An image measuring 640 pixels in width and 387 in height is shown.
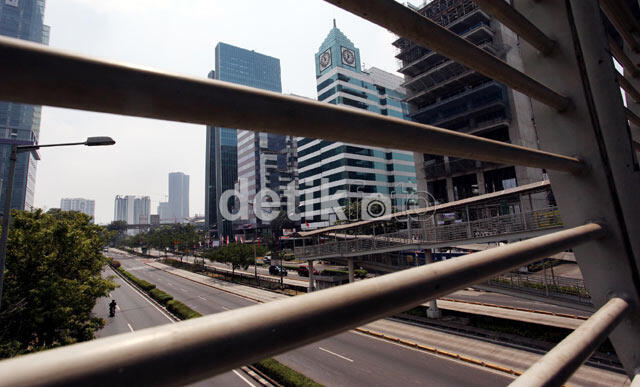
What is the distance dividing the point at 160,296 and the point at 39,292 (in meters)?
16.6

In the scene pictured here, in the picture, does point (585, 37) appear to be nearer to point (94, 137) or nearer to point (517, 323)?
point (94, 137)

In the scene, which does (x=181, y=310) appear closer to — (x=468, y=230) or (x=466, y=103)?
(x=468, y=230)

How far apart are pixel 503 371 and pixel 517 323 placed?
5063mm

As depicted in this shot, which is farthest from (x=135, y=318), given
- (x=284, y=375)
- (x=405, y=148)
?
(x=405, y=148)

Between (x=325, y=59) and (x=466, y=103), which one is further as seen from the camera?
(x=325, y=59)

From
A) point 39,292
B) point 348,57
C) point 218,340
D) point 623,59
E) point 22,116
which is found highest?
point 22,116

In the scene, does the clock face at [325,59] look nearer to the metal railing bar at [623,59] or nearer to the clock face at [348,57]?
the clock face at [348,57]

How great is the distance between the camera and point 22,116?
3691 inches

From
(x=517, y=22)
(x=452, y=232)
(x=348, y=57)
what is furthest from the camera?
(x=348, y=57)

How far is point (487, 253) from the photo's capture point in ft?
3.07

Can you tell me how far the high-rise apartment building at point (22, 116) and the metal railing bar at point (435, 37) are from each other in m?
93.7

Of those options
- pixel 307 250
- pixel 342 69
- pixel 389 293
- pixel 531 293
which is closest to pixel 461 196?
pixel 307 250

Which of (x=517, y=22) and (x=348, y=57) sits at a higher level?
(x=348, y=57)

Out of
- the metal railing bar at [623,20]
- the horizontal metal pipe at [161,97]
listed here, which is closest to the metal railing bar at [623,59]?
the metal railing bar at [623,20]
